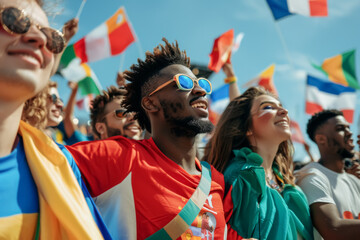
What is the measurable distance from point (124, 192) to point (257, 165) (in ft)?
4.35

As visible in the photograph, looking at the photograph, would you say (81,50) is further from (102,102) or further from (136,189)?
(136,189)

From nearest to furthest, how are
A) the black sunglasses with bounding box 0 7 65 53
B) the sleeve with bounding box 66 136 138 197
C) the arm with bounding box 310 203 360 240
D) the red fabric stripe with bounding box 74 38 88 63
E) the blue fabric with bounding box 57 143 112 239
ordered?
the black sunglasses with bounding box 0 7 65 53 → the blue fabric with bounding box 57 143 112 239 → the sleeve with bounding box 66 136 138 197 → the arm with bounding box 310 203 360 240 → the red fabric stripe with bounding box 74 38 88 63

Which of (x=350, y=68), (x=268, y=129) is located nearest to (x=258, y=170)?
(x=268, y=129)

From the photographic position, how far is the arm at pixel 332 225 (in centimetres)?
287

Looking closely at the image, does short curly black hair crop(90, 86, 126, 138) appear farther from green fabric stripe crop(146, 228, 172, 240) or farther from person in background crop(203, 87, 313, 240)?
green fabric stripe crop(146, 228, 172, 240)

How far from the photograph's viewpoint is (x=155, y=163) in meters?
2.15

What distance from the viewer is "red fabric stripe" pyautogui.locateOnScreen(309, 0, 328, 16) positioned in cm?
512

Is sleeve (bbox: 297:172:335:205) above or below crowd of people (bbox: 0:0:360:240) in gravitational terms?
below

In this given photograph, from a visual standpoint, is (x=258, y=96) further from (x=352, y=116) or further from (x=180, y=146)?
(x=352, y=116)

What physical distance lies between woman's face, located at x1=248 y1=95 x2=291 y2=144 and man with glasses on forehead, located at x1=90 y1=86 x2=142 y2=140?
1.37 m

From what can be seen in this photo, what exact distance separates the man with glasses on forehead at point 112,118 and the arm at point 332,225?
6.85ft

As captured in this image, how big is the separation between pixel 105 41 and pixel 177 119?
14.5 ft

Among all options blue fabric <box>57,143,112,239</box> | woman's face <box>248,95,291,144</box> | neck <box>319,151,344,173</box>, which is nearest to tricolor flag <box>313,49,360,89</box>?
neck <box>319,151,344,173</box>

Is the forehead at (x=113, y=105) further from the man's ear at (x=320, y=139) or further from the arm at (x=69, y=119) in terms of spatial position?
the man's ear at (x=320, y=139)
